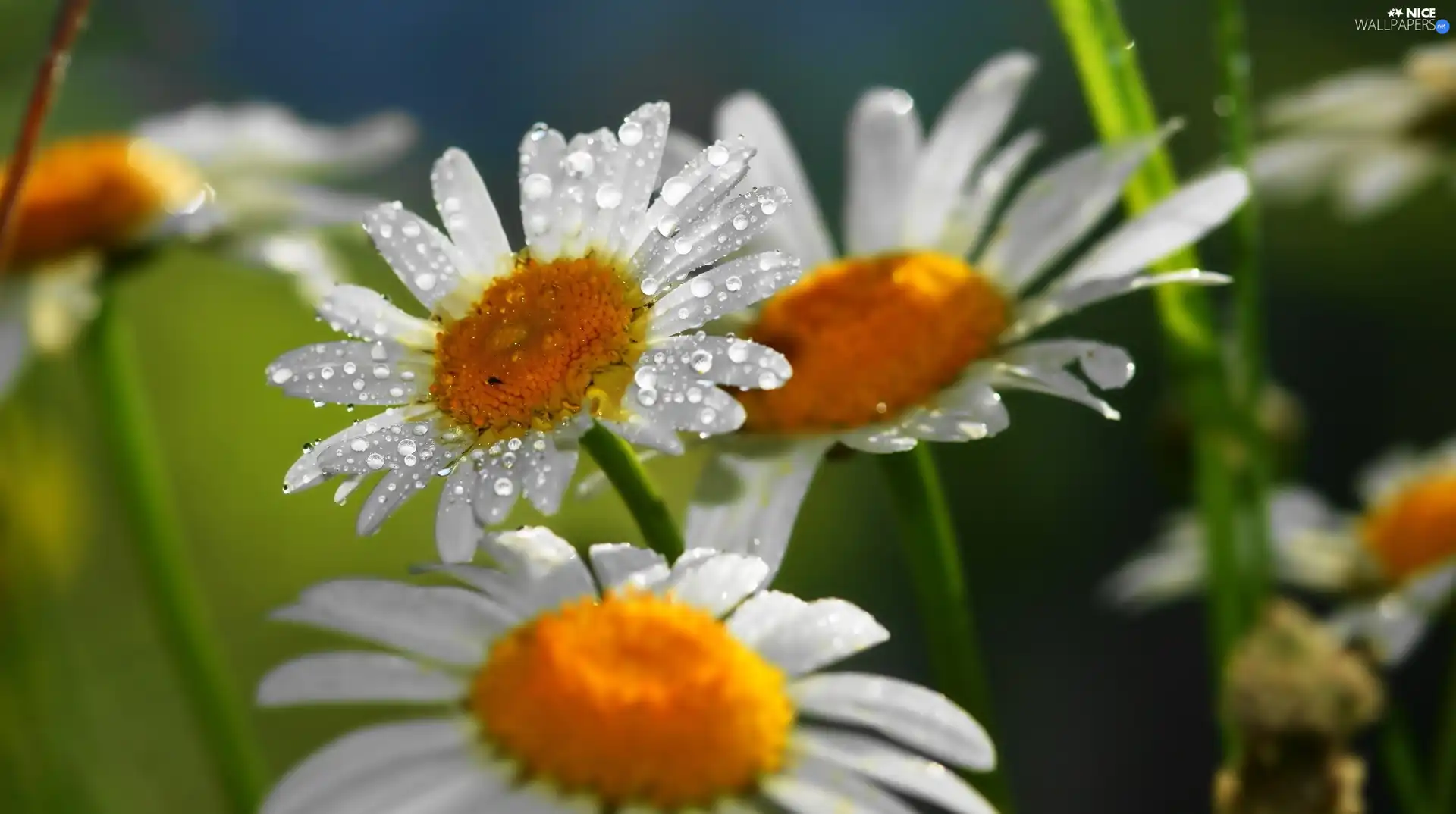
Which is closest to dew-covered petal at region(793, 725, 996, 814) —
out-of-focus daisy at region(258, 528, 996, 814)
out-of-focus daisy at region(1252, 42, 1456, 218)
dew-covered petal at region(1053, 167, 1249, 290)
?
out-of-focus daisy at region(258, 528, 996, 814)

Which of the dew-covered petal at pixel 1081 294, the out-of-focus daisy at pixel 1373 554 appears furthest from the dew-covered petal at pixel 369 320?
the out-of-focus daisy at pixel 1373 554

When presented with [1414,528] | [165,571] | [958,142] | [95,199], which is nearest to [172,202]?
[95,199]

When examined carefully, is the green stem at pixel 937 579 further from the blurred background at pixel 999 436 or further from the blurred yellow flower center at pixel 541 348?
the blurred background at pixel 999 436

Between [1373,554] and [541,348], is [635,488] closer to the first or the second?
[541,348]

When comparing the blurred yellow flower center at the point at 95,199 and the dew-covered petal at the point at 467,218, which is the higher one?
the blurred yellow flower center at the point at 95,199


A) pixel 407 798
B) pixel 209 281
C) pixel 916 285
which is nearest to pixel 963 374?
pixel 916 285

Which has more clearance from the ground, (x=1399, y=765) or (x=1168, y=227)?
(x=1168, y=227)
